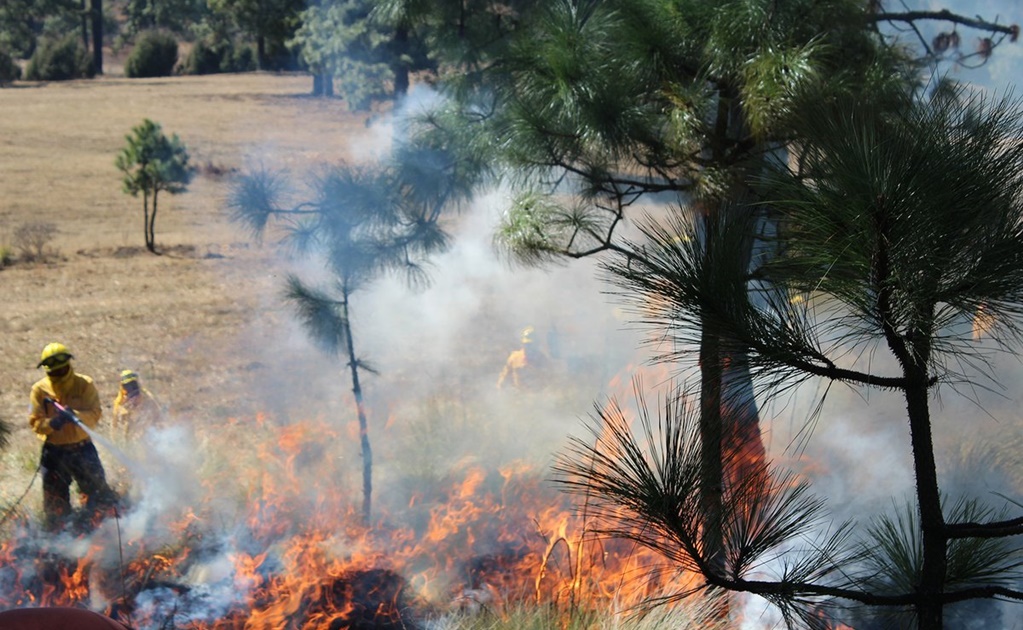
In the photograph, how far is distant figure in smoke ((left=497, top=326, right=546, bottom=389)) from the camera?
28.8 feet

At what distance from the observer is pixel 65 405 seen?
577 centimetres

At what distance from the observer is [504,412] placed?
8.45 m

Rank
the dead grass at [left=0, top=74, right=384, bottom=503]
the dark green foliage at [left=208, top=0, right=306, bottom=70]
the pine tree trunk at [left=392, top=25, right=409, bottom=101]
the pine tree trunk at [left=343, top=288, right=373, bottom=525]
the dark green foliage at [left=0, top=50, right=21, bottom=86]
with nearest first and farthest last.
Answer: the pine tree trunk at [left=343, top=288, right=373, bottom=525] < the pine tree trunk at [left=392, top=25, right=409, bottom=101] < the dead grass at [left=0, top=74, right=384, bottom=503] < the dark green foliage at [left=208, top=0, right=306, bottom=70] < the dark green foliage at [left=0, top=50, right=21, bottom=86]

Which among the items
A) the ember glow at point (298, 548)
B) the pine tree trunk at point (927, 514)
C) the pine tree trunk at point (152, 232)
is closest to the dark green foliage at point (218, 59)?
the pine tree trunk at point (152, 232)

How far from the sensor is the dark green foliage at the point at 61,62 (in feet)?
29.6

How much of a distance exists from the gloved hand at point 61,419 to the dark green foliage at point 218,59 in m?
4.99

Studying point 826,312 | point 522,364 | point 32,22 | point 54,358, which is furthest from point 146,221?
point 826,312

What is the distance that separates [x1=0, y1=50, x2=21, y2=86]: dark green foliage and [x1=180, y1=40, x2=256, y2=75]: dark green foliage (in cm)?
156

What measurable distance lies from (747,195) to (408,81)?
13.7 feet

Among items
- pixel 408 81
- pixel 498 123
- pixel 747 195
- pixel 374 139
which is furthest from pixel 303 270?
pixel 747 195

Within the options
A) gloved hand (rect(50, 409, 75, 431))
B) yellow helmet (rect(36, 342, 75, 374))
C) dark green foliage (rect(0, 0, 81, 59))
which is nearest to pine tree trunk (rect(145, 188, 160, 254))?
dark green foliage (rect(0, 0, 81, 59))

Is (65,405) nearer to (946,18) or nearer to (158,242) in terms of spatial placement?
(158,242)

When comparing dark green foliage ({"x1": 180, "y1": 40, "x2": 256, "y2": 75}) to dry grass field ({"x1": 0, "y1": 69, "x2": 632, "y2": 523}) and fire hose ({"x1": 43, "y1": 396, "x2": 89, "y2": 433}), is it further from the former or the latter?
fire hose ({"x1": 43, "y1": 396, "x2": 89, "y2": 433})

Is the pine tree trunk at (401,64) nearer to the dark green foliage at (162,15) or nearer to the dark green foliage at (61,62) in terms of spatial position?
the dark green foliage at (162,15)
